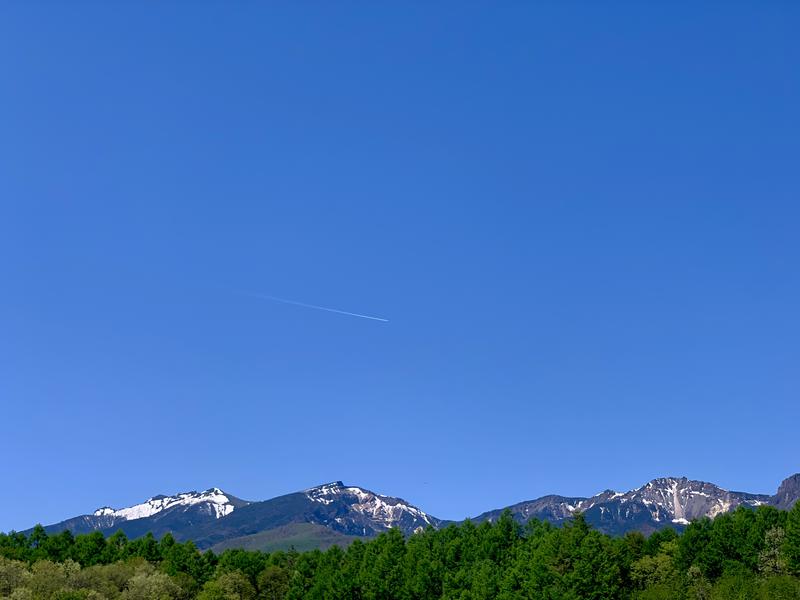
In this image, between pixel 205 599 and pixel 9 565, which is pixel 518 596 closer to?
pixel 205 599

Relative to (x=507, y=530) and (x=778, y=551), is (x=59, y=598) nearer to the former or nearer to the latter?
(x=507, y=530)

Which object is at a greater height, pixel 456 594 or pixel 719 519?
pixel 719 519

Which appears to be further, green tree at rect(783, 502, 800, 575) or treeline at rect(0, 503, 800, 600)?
green tree at rect(783, 502, 800, 575)

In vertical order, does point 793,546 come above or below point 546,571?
above

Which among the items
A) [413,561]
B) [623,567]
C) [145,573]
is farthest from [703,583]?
[145,573]

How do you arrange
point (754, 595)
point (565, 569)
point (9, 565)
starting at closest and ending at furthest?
1. point (754, 595)
2. point (565, 569)
3. point (9, 565)

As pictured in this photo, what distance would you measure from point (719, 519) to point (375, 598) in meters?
76.6

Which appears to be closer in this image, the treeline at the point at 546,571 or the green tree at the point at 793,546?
the treeline at the point at 546,571

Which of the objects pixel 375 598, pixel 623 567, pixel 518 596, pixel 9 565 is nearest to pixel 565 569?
pixel 518 596

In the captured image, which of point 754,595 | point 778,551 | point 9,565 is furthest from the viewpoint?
point 9,565

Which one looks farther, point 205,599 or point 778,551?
point 205,599

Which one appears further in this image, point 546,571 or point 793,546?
point 793,546

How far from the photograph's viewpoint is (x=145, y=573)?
199 m

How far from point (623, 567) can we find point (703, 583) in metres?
17.2
